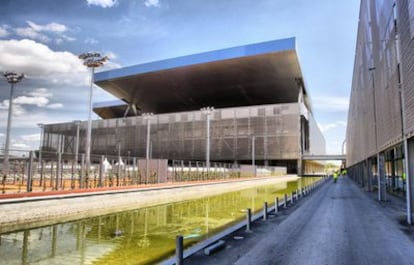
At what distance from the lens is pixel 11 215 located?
11.5 m

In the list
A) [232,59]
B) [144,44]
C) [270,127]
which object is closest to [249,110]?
[270,127]

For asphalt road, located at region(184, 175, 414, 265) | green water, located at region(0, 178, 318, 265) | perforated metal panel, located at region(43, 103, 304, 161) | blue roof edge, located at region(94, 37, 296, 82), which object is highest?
blue roof edge, located at region(94, 37, 296, 82)

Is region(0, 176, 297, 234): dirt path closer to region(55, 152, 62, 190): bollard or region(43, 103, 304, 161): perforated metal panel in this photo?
region(55, 152, 62, 190): bollard

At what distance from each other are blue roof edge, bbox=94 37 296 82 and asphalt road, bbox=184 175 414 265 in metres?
46.2

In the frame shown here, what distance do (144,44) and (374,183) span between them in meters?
26.5

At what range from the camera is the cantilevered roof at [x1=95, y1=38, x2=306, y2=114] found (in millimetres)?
56844

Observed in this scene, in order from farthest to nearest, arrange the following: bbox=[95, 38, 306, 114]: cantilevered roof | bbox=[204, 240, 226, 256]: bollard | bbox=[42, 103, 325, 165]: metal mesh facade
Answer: bbox=[42, 103, 325, 165]: metal mesh facade < bbox=[95, 38, 306, 114]: cantilevered roof < bbox=[204, 240, 226, 256]: bollard

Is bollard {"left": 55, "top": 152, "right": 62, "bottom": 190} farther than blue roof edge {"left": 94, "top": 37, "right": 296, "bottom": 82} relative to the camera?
No

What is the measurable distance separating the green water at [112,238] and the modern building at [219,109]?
44.0m

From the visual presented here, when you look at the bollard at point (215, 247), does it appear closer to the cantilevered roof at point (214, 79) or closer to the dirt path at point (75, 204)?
the dirt path at point (75, 204)

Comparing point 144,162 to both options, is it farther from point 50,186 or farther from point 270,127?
Result: point 270,127

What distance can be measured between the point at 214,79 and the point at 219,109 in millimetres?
6490

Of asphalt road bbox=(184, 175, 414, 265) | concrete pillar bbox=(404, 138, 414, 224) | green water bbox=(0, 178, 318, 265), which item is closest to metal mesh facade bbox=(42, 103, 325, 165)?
green water bbox=(0, 178, 318, 265)

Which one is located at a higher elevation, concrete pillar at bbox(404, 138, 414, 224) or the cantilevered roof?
the cantilevered roof
